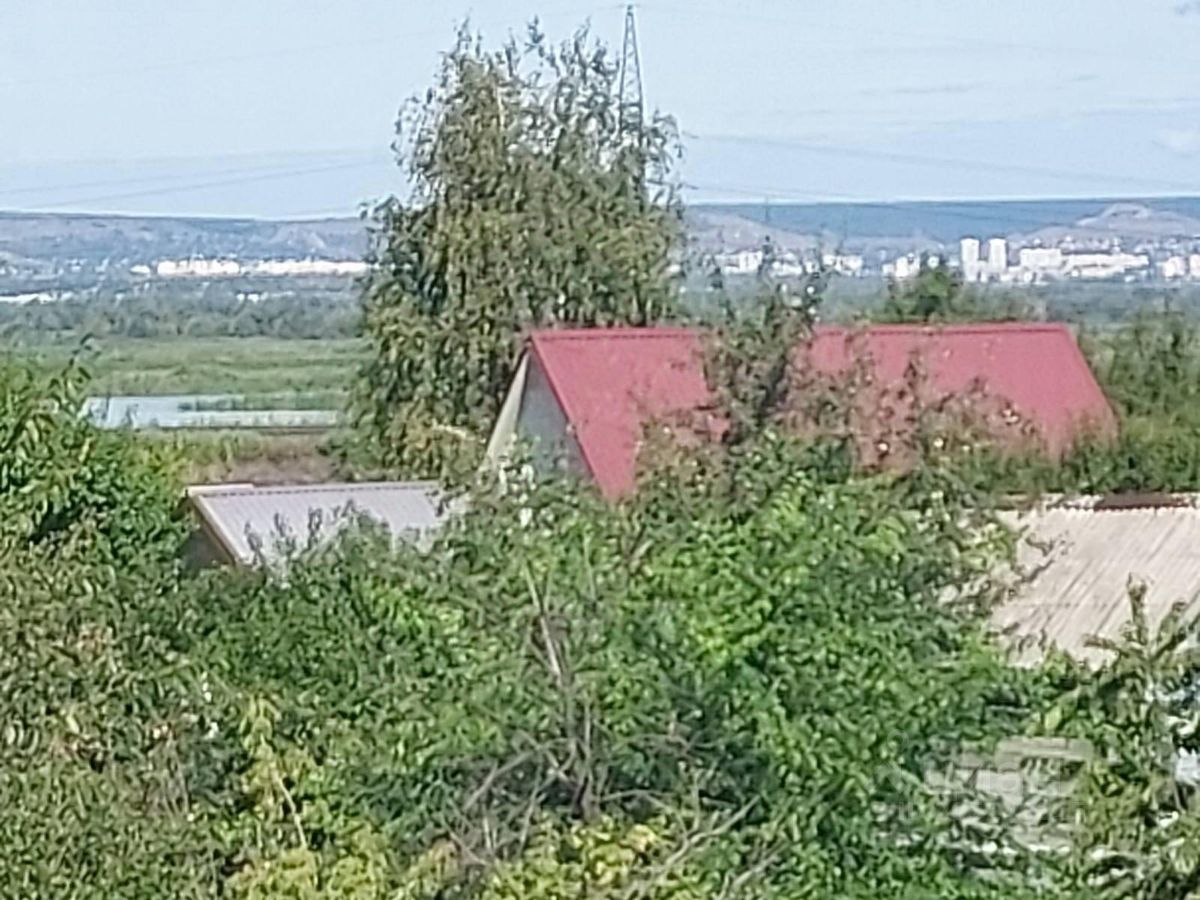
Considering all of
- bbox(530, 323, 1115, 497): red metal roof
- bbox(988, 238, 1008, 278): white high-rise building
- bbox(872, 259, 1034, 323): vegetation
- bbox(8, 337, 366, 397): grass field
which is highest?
bbox(530, 323, 1115, 497): red metal roof

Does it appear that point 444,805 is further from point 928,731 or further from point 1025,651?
point 1025,651

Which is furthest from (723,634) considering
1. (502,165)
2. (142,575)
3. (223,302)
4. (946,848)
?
(223,302)

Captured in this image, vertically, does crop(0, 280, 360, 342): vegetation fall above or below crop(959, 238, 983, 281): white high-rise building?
below

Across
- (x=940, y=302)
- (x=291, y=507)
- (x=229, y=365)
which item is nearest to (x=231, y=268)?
(x=229, y=365)

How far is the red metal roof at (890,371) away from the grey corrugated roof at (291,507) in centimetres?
142

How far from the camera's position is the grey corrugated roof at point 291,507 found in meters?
18.7

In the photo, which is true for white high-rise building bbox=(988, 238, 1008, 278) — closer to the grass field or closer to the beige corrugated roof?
the grass field

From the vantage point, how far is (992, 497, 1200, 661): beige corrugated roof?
13000 millimetres

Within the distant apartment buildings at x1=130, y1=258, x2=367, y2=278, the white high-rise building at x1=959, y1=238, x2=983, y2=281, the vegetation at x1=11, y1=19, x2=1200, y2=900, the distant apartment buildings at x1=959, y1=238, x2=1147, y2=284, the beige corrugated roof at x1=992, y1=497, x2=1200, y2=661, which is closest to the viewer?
the vegetation at x1=11, y1=19, x2=1200, y2=900

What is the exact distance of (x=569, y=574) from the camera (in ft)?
33.7

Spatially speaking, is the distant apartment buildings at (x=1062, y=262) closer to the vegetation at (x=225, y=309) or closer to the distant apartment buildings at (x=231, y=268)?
the vegetation at (x=225, y=309)

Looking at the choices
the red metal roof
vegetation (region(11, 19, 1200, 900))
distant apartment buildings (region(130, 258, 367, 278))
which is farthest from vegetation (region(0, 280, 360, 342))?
vegetation (region(11, 19, 1200, 900))

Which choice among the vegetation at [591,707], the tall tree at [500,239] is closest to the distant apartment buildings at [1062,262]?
the tall tree at [500,239]

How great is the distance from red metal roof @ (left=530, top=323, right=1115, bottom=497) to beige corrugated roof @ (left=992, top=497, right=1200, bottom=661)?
5630 mm
